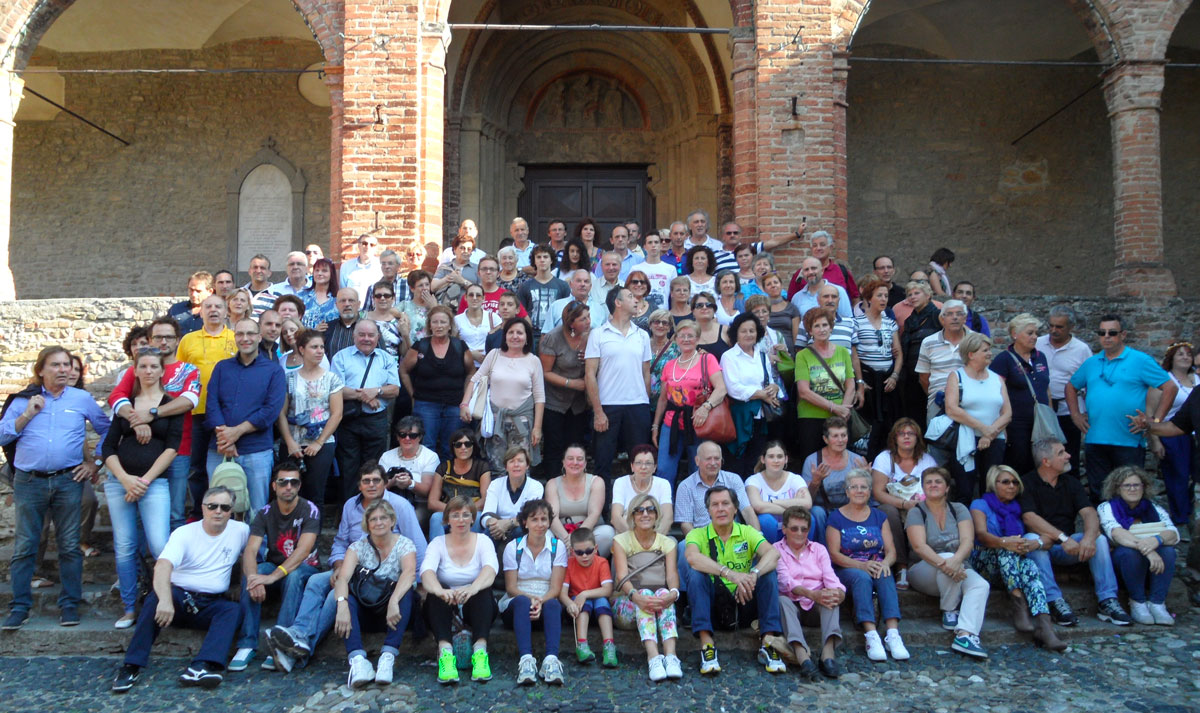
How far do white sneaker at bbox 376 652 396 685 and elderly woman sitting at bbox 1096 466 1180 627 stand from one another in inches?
177

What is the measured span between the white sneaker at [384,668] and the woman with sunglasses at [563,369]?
211 centimetres

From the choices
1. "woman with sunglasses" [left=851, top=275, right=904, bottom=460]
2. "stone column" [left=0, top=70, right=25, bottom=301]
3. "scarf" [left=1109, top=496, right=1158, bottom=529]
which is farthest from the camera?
"stone column" [left=0, top=70, right=25, bottom=301]

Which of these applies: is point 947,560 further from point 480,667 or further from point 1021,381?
point 480,667

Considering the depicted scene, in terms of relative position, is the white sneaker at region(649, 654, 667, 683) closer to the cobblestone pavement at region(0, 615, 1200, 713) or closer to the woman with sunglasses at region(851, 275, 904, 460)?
the cobblestone pavement at region(0, 615, 1200, 713)

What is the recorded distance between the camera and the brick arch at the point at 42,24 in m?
9.77

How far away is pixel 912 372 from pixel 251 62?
35.5 feet

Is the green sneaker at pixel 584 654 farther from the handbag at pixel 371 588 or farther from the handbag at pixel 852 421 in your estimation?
the handbag at pixel 852 421

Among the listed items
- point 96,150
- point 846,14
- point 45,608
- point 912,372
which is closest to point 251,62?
point 96,150

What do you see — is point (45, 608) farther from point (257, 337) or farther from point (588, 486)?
point (588, 486)

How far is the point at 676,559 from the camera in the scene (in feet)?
18.1

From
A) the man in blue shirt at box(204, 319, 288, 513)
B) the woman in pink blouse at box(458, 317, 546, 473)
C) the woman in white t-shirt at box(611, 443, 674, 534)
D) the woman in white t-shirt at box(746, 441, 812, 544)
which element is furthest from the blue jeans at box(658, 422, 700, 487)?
the man in blue shirt at box(204, 319, 288, 513)

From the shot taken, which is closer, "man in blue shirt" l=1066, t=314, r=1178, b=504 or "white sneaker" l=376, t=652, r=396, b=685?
"white sneaker" l=376, t=652, r=396, b=685

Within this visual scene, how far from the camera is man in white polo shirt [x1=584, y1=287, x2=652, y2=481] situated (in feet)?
21.1

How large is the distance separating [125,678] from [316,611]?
3.33ft
